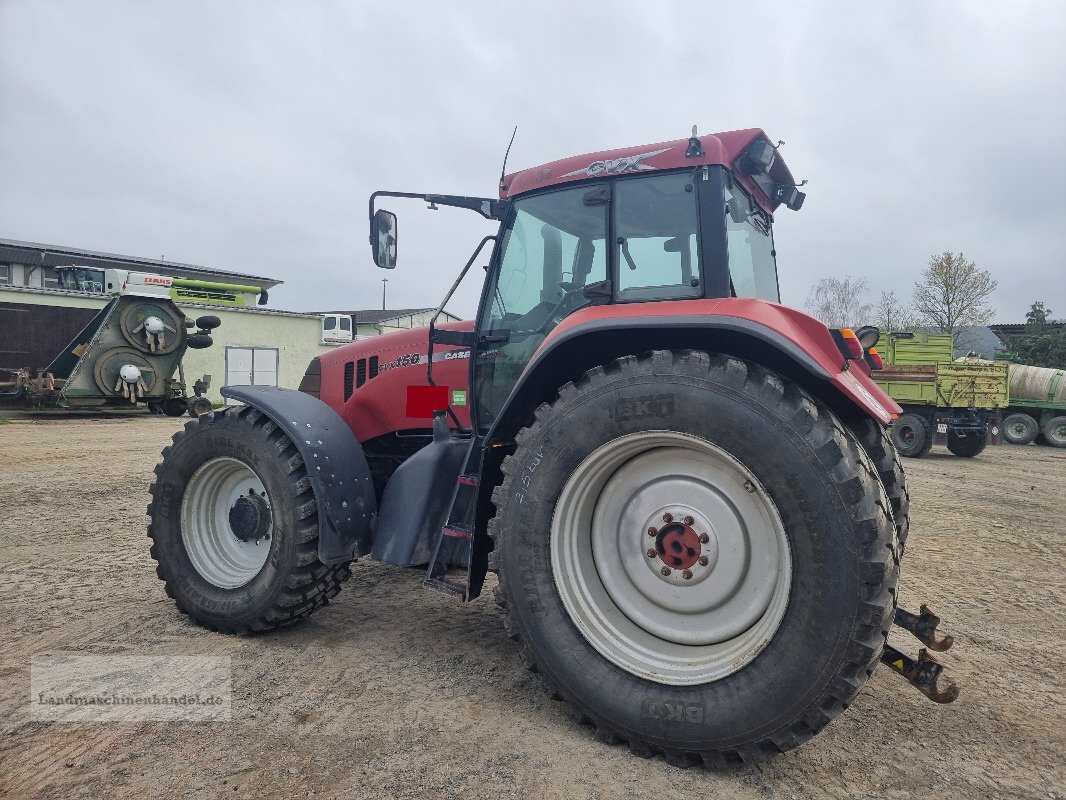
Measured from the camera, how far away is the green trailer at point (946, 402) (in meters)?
13.7

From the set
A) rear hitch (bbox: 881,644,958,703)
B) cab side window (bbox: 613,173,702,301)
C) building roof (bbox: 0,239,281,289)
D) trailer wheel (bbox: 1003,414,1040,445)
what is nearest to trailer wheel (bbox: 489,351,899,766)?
rear hitch (bbox: 881,644,958,703)

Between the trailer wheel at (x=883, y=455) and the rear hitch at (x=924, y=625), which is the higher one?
the trailer wheel at (x=883, y=455)

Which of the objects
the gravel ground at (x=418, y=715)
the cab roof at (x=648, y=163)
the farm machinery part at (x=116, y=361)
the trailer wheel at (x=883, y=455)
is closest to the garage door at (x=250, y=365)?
the farm machinery part at (x=116, y=361)

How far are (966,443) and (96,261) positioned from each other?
36045 mm

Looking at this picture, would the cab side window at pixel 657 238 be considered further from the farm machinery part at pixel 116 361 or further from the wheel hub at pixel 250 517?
the farm machinery part at pixel 116 361

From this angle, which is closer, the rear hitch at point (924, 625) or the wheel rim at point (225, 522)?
the rear hitch at point (924, 625)

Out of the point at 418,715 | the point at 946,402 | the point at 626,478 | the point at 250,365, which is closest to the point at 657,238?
the point at 626,478

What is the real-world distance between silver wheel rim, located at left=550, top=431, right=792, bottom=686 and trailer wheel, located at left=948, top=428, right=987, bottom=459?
14078 millimetres

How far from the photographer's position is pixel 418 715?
2414mm

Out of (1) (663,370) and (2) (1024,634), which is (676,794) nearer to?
(1) (663,370)

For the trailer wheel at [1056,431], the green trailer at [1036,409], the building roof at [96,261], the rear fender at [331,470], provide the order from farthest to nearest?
the building roof at [96,261] < the green trailer at [1036,409] < the trailer wheel at [1056,431] < the rear fender at [331,470]

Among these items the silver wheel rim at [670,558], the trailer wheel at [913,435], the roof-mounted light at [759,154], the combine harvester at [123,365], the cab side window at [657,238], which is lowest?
the silver wheel rim at [670,558]

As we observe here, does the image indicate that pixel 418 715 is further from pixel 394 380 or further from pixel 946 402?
pixel 946 402

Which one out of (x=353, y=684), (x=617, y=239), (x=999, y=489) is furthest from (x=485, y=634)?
(x=999, y=489)
